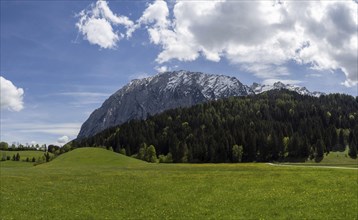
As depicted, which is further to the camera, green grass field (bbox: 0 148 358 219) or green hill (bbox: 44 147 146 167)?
green hill (bbox: 44 147 146 167)

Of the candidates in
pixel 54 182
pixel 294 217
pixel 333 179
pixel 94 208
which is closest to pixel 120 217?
pixel 94 208

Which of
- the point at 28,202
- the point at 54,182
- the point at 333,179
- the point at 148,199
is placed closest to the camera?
the point at 28,202

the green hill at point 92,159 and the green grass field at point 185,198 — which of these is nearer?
the green grass field at point 185,198

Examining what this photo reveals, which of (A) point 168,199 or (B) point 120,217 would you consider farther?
(A) point 168,199

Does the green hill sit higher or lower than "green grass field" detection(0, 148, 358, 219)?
higher

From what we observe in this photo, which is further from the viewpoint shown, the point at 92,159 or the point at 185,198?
A: the point at 92,159

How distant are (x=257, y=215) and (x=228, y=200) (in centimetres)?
644

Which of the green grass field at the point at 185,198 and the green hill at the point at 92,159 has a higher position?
the green hill at the point at 92,159

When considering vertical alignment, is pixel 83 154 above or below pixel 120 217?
above

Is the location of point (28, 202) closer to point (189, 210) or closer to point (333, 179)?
point (189, 210)

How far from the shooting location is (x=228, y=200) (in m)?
39.5

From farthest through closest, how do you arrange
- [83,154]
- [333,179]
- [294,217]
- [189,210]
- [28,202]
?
1. [83,154]
2. [333,179]
3. [28,202]
4. [189,210]
5. [294,217]

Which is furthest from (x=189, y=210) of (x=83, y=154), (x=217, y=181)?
(x=83, y=154)

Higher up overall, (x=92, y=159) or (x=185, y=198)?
(x=92, y=159)
